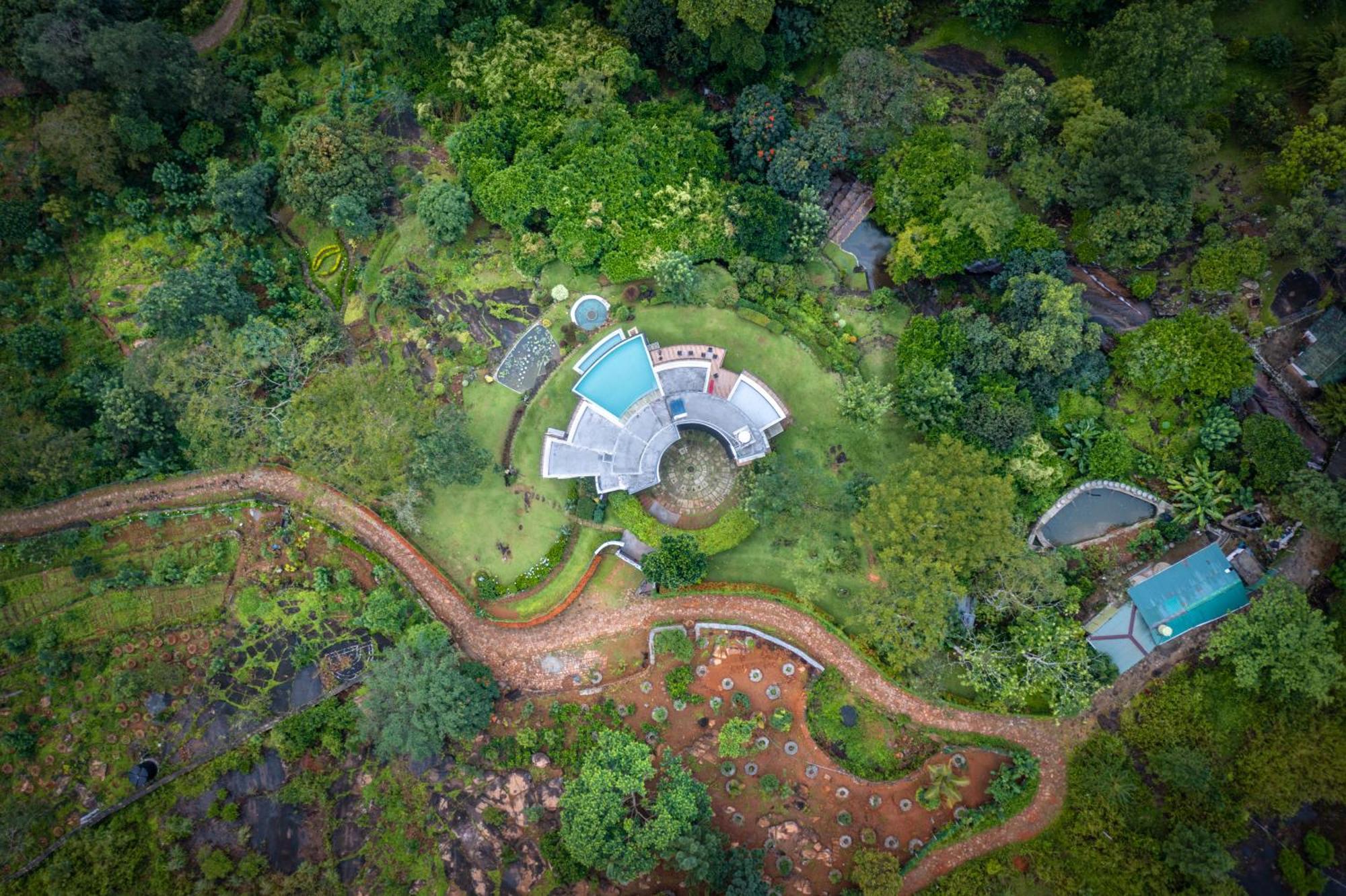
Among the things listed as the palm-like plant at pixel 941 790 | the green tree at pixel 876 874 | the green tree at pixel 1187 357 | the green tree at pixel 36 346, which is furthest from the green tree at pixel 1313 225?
the green tree at pixel 36 346

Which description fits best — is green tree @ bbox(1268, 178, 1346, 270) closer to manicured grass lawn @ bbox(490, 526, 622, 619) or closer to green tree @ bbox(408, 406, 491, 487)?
manicured grass lawn @ bbox(490, 526, 622, 619)

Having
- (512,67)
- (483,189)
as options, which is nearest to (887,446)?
(483,189)

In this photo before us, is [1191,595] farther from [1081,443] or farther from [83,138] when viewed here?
[83,138]

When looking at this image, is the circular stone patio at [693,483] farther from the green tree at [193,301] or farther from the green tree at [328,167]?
the green tree at [193,301]

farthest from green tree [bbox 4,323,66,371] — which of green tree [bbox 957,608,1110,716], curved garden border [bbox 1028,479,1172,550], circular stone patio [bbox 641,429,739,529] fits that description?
curved garden border [bbox 1028,479,1172,550]

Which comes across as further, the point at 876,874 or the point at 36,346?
the point at 36,346

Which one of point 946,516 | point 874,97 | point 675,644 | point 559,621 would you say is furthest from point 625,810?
point 874,97

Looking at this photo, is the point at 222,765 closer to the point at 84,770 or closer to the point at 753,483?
the point at 84,770
